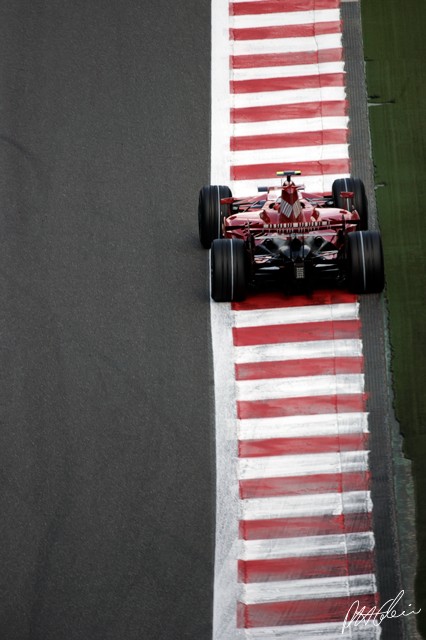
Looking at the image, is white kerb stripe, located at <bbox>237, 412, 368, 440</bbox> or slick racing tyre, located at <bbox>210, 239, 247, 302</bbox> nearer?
white kerb stripe, located at <bbox>237, 412, 368, 440</bbox>

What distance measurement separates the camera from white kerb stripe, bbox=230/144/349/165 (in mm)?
22312

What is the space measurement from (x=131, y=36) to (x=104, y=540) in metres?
10.7

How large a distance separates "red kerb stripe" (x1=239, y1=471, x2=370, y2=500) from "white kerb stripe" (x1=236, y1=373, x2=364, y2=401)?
139 centimetres

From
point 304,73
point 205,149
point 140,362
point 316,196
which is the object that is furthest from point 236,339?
point 304,73

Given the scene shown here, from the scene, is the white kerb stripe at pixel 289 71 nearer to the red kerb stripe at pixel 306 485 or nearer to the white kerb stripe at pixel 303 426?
the white kerb stripe at pixel 303 426

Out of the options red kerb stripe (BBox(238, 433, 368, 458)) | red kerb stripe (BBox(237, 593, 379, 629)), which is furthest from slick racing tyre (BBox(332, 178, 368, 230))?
red kerb stripe (BBox(237, 593, 379, 629))

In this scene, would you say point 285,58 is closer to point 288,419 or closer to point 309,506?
point 288,419

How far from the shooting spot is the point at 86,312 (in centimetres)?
2008

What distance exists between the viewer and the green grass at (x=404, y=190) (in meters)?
18.3

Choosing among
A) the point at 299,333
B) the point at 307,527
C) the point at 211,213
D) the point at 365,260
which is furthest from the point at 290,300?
the point at 307,527

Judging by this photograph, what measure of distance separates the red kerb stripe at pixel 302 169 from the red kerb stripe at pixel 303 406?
482 cm

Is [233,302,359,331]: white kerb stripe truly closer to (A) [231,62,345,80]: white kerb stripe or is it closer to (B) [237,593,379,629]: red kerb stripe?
(B) [237,593,379,629]: red kerb stripe

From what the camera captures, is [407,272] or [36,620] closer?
[36,620]

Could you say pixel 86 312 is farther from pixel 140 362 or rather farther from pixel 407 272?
pixel 407 272
